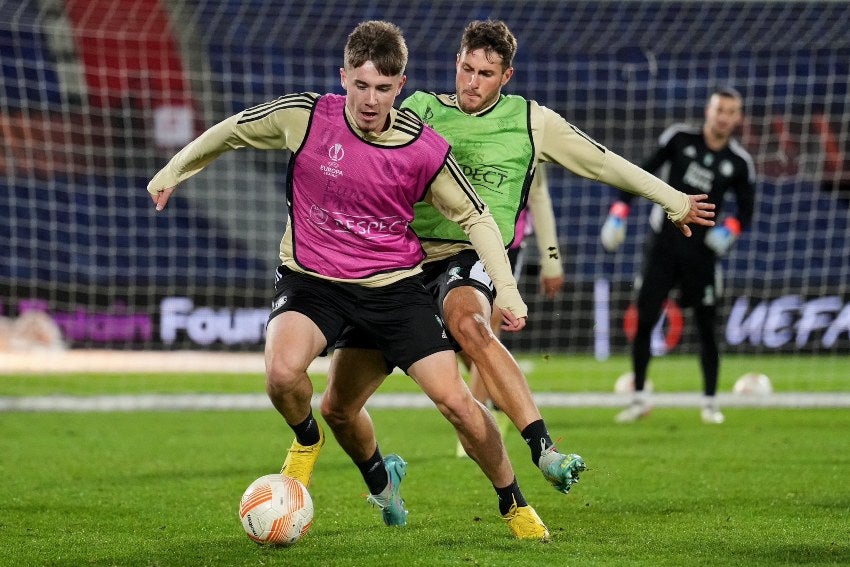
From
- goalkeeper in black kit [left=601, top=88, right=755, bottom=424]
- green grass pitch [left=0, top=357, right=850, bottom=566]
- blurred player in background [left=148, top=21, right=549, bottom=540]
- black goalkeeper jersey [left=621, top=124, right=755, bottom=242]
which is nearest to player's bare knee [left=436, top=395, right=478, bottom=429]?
blurred player in background [left=148, top=21, right=549, bottom=540]

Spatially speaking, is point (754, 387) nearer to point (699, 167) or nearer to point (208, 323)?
point (699, 167)

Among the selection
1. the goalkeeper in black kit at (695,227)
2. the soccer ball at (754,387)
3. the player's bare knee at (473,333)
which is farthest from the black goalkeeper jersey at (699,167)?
the player's bare knee at (473,333)

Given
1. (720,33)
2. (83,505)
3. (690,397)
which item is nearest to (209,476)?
(83,505)

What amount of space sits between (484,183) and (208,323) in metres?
9.63

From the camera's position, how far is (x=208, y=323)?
14594 mm

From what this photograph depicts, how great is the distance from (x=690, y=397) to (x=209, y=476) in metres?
4.48

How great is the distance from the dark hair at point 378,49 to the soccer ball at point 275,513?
1516 mm

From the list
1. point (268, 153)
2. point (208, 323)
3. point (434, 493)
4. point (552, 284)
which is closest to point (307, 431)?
point (434, 493)

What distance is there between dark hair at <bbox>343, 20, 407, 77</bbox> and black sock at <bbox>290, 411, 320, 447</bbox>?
1333 mm

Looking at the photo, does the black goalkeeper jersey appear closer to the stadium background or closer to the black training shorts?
the black training shorts

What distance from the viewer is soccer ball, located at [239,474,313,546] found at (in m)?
4.55

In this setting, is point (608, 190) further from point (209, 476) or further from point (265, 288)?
point (209, 476)

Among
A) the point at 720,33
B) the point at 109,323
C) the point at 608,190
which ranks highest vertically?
the point at 720,33

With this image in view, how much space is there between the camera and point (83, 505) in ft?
19.0
